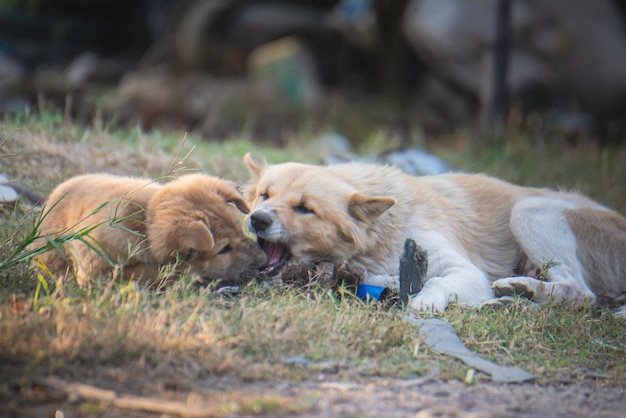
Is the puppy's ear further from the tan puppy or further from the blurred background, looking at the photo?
the blurred background

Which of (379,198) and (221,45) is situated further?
(221,45)

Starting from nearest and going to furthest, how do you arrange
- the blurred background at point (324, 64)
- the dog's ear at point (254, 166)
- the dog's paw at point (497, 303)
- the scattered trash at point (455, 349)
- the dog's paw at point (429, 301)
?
the scattered trash at point (455, 349), the dog's paw at point (429, 301), the dog's paw at point (497, 303), the dog's ear at point (254, 166), the blurred background at point (324, 64)

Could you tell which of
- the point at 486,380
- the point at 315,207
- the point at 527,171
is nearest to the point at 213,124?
the point at 527,171

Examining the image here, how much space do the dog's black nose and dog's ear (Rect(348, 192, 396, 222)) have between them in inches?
25.8

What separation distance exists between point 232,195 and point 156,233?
650mm

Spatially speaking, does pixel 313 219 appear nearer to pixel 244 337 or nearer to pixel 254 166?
pixel 254 166

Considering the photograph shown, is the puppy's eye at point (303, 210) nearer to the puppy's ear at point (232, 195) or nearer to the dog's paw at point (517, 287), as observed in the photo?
the puppy's ear at point (232, 195)

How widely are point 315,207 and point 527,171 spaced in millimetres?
4510

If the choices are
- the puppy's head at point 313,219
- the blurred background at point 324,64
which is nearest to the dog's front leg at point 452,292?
the puppy's head at point 313,219

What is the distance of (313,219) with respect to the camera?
5.09 meters

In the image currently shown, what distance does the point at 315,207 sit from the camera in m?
5.09

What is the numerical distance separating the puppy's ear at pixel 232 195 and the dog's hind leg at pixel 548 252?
182cm

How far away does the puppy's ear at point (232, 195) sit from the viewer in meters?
4.86

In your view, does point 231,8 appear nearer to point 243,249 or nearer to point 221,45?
point 221,45
